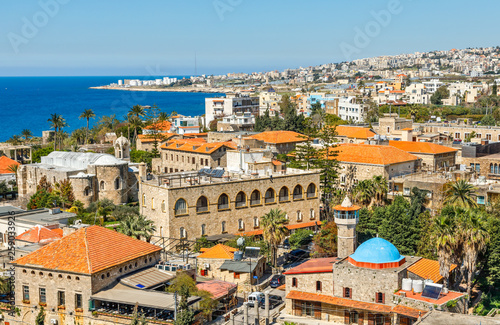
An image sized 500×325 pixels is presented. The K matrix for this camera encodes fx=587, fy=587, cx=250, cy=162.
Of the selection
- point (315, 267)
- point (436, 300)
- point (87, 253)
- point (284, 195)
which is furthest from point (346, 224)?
point (87, 253)

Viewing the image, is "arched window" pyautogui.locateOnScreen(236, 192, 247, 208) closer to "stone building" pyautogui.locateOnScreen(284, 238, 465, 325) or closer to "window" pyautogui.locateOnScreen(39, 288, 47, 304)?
"stone building" pyautogui.locateOnScreen(284, 238, 465, 325)

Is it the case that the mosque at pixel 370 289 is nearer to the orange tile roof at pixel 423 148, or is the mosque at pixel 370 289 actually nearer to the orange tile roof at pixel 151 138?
the orange tile roof at pixel 423 148

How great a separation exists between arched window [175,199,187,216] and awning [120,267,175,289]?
10124mm

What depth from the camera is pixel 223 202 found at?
41.8 meters

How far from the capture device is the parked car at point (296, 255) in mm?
37969

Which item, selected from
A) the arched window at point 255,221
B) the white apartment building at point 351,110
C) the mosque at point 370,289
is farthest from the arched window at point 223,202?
the white apartment building at point 351,110

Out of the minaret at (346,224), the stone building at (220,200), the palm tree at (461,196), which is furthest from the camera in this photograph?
the stone building at (220,200)

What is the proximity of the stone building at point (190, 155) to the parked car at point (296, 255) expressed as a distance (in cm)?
2611

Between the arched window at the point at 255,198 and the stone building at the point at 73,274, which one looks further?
the arched window at the point at 255,198

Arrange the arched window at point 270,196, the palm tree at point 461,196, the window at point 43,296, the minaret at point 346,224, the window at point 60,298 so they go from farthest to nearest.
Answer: the arched window at point 270,196 → the palm tree at point 461,196 → the minaret at point 346,224 → the window at point 43,296 → the window at point 60,298

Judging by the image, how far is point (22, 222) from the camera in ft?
132

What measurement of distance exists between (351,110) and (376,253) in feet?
304

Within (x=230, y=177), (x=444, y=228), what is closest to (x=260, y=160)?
(x=230, y=177)

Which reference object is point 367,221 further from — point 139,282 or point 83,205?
point 83,205
